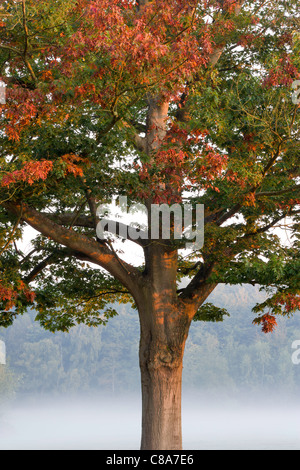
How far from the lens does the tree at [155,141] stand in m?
8.07

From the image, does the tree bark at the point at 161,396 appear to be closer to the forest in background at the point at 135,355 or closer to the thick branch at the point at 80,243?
the thick branch at the point at 80,243

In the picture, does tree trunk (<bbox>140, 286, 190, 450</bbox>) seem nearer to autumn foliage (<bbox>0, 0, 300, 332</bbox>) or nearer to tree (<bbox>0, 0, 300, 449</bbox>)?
tree (<bbox>0, 0, 300, 449</bbox>)

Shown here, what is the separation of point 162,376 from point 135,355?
5487cm

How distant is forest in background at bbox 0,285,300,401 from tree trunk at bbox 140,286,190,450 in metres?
50.4

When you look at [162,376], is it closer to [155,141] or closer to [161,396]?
[161,396]

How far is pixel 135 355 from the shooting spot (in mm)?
64562

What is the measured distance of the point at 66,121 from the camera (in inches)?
363

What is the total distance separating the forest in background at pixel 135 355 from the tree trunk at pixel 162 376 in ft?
165

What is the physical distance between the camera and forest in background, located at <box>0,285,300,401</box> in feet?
205

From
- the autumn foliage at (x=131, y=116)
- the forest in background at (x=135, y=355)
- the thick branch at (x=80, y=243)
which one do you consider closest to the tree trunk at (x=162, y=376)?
the thick branch at (x=80, y=243)

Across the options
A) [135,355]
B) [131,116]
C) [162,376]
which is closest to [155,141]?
[131,116]

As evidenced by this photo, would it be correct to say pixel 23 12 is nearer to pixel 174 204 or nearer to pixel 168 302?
pixel 174 204

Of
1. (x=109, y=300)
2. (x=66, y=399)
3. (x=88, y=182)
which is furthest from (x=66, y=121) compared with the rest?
(x=66, y=399)

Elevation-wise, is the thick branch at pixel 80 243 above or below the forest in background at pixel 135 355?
below
